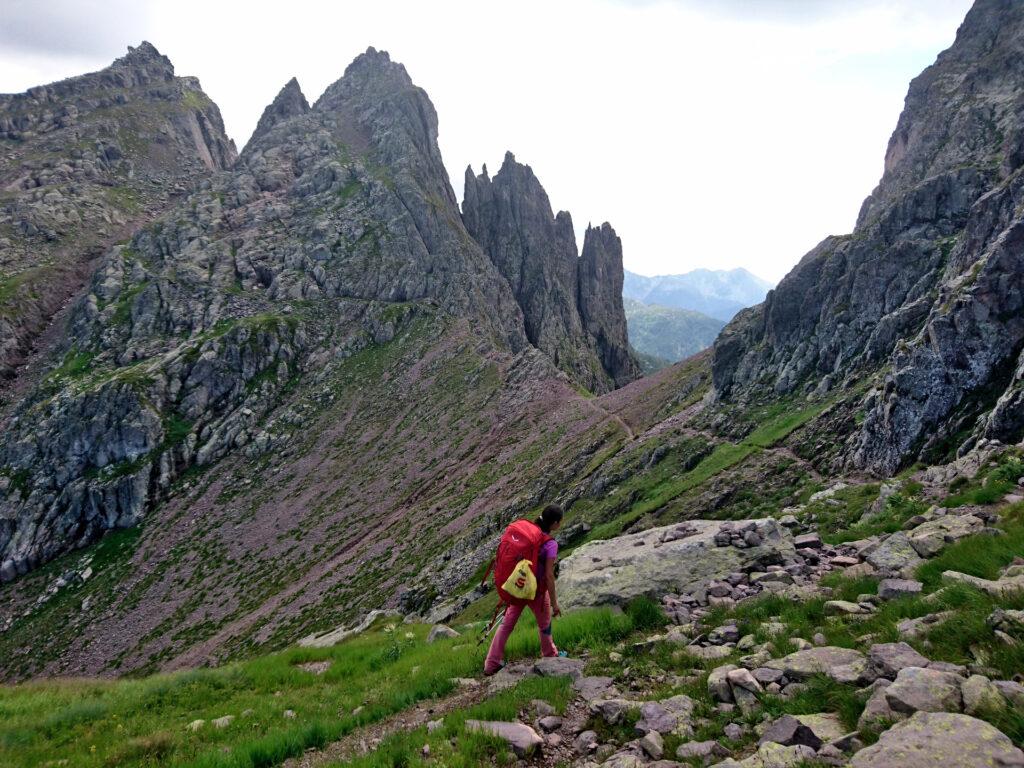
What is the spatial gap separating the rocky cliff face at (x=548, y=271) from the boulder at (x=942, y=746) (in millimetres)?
134883

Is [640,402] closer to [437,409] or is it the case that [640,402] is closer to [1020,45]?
[437,409]

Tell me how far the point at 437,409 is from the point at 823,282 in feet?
186

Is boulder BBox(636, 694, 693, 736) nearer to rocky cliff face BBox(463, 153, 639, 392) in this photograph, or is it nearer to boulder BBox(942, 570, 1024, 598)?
boulder BBox(942, 570, 1024, 598)

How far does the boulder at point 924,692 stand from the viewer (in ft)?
18.4

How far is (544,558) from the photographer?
1177 centimetres

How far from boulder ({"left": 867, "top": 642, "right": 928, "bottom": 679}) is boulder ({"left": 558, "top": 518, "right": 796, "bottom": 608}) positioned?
6.55 m

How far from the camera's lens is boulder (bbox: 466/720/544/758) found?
25.5ft

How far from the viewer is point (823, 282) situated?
52969 millimetres

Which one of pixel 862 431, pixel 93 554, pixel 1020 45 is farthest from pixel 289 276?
pixel 1020 45

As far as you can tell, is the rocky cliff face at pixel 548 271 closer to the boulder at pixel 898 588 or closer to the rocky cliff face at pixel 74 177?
the rocky cliff face at pixel 74 177

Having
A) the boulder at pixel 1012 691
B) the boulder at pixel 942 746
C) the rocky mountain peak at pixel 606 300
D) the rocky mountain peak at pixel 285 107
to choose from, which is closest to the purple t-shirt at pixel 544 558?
the boulder at pixel 942 746

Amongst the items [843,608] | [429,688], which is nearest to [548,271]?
[429,688]

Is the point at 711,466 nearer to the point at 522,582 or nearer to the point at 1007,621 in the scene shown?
the point at 522,582

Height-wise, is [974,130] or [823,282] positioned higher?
[974,130]
